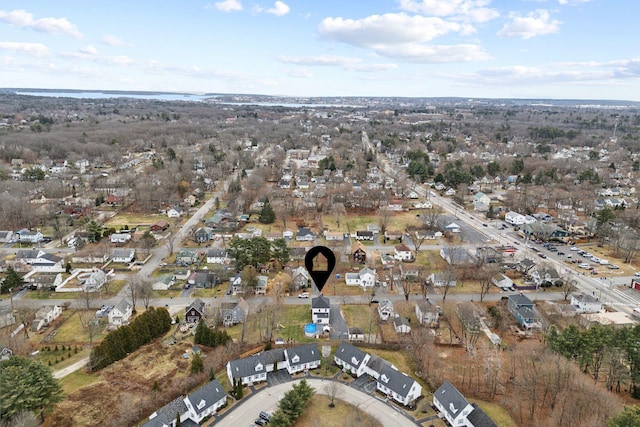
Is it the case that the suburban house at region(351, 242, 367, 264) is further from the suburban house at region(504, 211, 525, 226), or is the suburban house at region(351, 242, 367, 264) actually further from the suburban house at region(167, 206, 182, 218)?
the suburban house at region(167, 206, 182, 218)

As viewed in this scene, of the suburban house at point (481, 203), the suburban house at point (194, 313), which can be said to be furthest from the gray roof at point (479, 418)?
the suburban house at point (481, 203)

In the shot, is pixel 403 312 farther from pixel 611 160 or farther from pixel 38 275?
pixel 611 160

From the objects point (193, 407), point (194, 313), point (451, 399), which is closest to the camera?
point (193, 407)

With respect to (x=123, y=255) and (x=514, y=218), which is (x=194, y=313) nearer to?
(x=123, y=255)

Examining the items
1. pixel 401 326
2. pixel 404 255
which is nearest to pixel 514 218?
pixel 404 255

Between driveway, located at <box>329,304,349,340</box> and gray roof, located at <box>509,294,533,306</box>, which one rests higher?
gray roof, located at <box>509,294,533,306</box>

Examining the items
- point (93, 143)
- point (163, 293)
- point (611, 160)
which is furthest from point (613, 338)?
point (93, 143)

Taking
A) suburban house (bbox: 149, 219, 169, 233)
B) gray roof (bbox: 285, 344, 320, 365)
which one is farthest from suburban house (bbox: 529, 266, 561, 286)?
suburban house (bbox: 149, 219, 169, 233)
